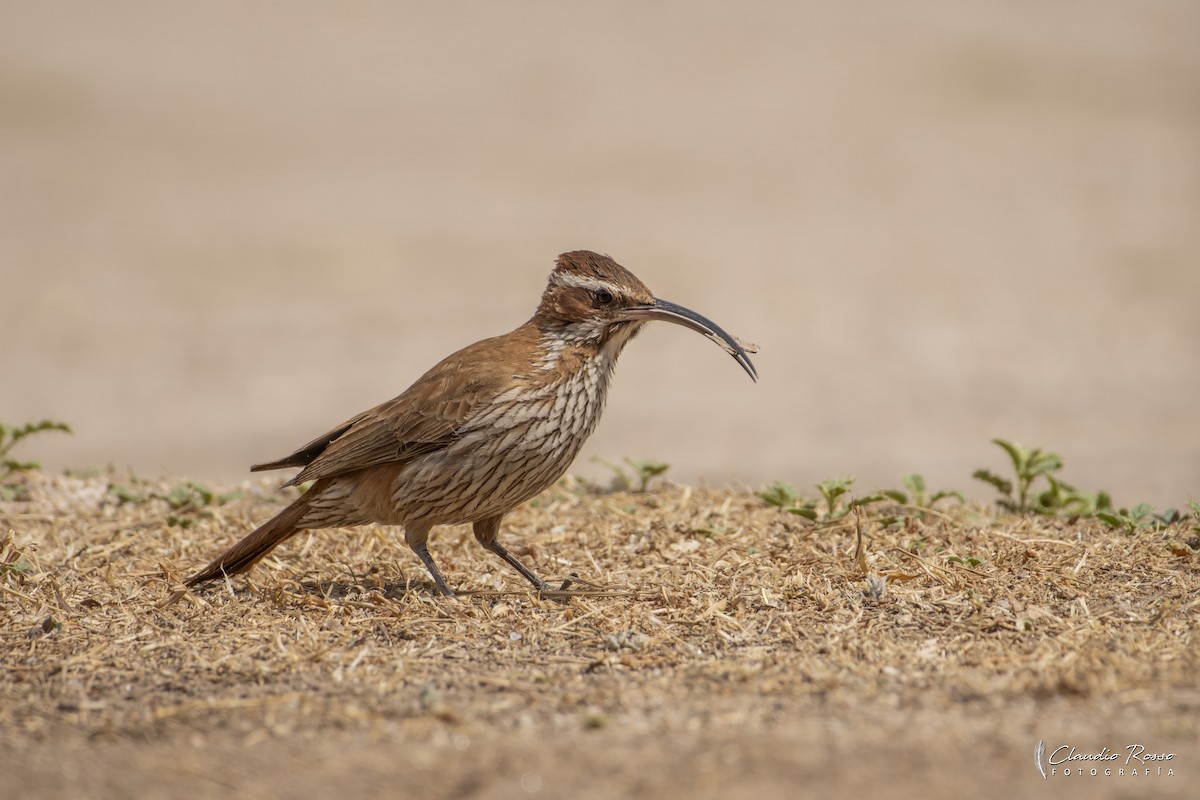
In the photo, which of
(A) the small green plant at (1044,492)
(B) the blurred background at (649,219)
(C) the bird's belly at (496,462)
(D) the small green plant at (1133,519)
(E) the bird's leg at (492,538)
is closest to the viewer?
(C) the bird's belly at (496,462)

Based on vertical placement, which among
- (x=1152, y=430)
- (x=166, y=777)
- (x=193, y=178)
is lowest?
(x=166, y=777)

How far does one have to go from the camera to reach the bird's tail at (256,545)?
5.88 m

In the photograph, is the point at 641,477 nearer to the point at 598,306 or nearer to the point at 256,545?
the point at 598,306

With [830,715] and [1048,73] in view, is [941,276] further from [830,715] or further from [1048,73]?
[830,715]

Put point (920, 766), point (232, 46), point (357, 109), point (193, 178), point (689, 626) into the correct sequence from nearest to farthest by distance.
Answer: point (920, 766)
point (689, 626)
point (193, 178)
point (357, 109)
point (232, 46)

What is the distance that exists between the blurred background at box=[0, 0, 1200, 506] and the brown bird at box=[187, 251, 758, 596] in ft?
10.2

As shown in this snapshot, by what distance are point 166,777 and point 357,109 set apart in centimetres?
2214

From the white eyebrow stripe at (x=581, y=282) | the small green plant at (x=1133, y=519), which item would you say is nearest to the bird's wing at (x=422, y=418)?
the white eyebrow stripe at (x=581, y=282)

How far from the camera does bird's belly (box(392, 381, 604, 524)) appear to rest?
5805 millimetres

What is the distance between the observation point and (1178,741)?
379 centimetres

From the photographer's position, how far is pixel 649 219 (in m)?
20.0

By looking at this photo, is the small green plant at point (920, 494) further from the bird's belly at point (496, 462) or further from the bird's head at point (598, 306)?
the bird's belly at point (496, 462)

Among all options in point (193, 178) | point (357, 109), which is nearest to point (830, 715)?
point (193, 178)
